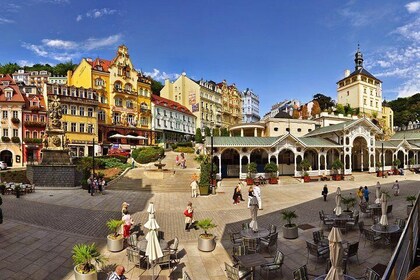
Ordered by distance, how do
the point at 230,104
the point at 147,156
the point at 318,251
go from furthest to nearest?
the point at 230,104, the point at 147,156, the point at 318,251

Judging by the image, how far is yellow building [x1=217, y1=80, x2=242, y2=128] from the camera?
8375 centimetres

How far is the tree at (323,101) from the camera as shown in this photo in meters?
77.4

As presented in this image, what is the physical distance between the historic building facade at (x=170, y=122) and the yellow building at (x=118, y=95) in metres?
2.40

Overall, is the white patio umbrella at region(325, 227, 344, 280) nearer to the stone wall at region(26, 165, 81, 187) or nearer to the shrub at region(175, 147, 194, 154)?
the stone wall at region(26, 165, 81, 187)

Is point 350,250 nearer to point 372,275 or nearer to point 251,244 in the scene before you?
point 372,275

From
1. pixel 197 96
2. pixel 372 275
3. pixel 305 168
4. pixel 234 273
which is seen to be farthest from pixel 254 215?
pixel 197 96

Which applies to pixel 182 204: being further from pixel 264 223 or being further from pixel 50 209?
pixel 50 209

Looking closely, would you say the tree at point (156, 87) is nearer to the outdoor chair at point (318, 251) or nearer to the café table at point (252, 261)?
the outdoor chair at point (318, 251)

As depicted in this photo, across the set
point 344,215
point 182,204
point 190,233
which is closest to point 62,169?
point 182,204

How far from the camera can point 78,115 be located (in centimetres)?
4797

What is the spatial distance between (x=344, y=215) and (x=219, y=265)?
312 inches

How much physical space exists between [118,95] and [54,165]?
3127 centimetres

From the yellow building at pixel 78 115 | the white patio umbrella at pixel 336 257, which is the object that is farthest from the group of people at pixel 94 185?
the yellow building at pixel 78 115

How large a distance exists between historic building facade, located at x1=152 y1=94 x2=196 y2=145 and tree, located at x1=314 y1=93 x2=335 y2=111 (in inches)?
1530
